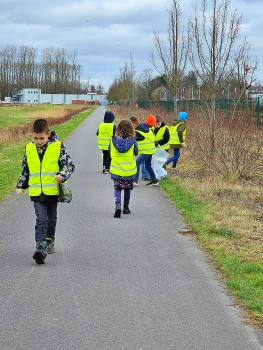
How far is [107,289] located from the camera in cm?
602

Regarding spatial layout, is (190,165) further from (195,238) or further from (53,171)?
(53,171)

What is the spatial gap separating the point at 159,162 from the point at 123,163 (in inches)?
184

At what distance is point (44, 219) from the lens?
707 centimetres

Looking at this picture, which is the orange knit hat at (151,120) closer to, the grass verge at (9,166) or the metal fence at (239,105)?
the grass verge at (9,166)

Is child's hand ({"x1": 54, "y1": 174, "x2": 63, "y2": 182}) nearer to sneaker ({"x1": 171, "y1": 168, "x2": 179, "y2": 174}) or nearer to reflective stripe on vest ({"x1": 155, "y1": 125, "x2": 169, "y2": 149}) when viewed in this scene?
Answer: reflective stripe on vest ({"x1": 155, "y1": 125, "x2": 169, "y2": 149})

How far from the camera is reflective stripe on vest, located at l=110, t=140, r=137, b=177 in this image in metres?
10.1

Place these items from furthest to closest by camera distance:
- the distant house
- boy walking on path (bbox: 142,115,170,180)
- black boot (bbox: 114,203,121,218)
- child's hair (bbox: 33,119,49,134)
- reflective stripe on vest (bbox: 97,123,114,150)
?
the distant house < reflective stripe on vest (bbox: 97,123,114,150) < boy walking on path (bbox: 142,115,170,180) < black boot (bbox: 114,203,121,218) < child's hair (bbox: 33,119,49,134)

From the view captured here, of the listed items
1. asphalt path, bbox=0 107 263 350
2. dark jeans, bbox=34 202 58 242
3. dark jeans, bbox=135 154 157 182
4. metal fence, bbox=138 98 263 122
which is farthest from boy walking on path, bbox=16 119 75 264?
metal fence, bbox=138 98 263 122

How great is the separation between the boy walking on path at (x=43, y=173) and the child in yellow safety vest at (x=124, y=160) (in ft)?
9.78

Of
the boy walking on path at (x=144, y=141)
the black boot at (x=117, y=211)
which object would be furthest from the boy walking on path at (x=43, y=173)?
the boy walking on path at (x=144, y=141)

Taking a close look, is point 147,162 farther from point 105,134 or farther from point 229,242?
point 229,242

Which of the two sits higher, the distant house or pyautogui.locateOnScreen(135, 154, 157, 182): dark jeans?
the distant house

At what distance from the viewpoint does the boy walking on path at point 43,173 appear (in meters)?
6.98

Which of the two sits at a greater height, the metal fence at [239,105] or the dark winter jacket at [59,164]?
the metal fence at [239,105]
